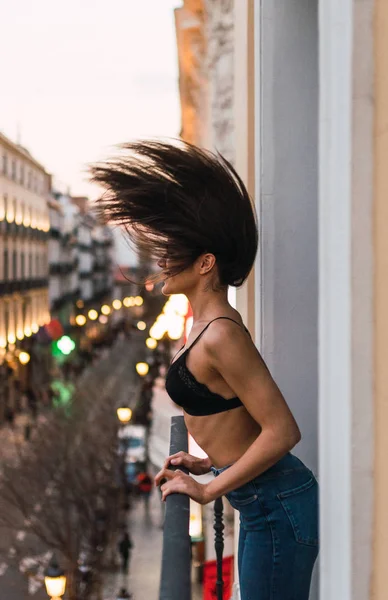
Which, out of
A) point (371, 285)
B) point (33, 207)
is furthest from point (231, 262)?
point (33, 207)

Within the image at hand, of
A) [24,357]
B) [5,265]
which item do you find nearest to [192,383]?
[24,357]

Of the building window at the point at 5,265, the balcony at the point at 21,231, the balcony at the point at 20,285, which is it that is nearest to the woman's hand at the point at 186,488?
the balcony at the point at 20,285

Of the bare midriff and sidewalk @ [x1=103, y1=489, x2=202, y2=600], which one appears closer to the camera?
the bare midriff

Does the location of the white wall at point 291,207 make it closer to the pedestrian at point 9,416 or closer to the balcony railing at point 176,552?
the balcony railing at point 176,552

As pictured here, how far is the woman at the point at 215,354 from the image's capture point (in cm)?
231

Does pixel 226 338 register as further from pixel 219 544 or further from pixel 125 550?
pixel 125 550

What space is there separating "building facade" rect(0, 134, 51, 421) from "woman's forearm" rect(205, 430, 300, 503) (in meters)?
34.7

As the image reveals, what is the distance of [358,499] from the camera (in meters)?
Answer: 1.59

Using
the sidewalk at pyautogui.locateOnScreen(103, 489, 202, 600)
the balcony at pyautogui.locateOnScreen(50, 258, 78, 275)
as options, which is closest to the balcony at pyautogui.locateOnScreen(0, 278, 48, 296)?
the balcony at pyautogui.locateOnScreen(50, 258, 78, 275)

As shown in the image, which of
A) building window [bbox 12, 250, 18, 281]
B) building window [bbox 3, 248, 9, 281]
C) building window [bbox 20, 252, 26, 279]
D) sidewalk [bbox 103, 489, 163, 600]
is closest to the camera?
sidewalk [bbox 103, 489, 163, 600]

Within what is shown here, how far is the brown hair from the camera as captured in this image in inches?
92.3

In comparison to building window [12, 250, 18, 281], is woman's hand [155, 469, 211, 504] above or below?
below

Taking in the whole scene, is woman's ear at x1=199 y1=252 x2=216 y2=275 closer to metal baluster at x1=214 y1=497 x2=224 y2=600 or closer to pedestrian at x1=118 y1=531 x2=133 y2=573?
metal baluster at x1=214 y1=497 x2=224 y2=600

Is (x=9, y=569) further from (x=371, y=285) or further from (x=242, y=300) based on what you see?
(x=371, y=285)
